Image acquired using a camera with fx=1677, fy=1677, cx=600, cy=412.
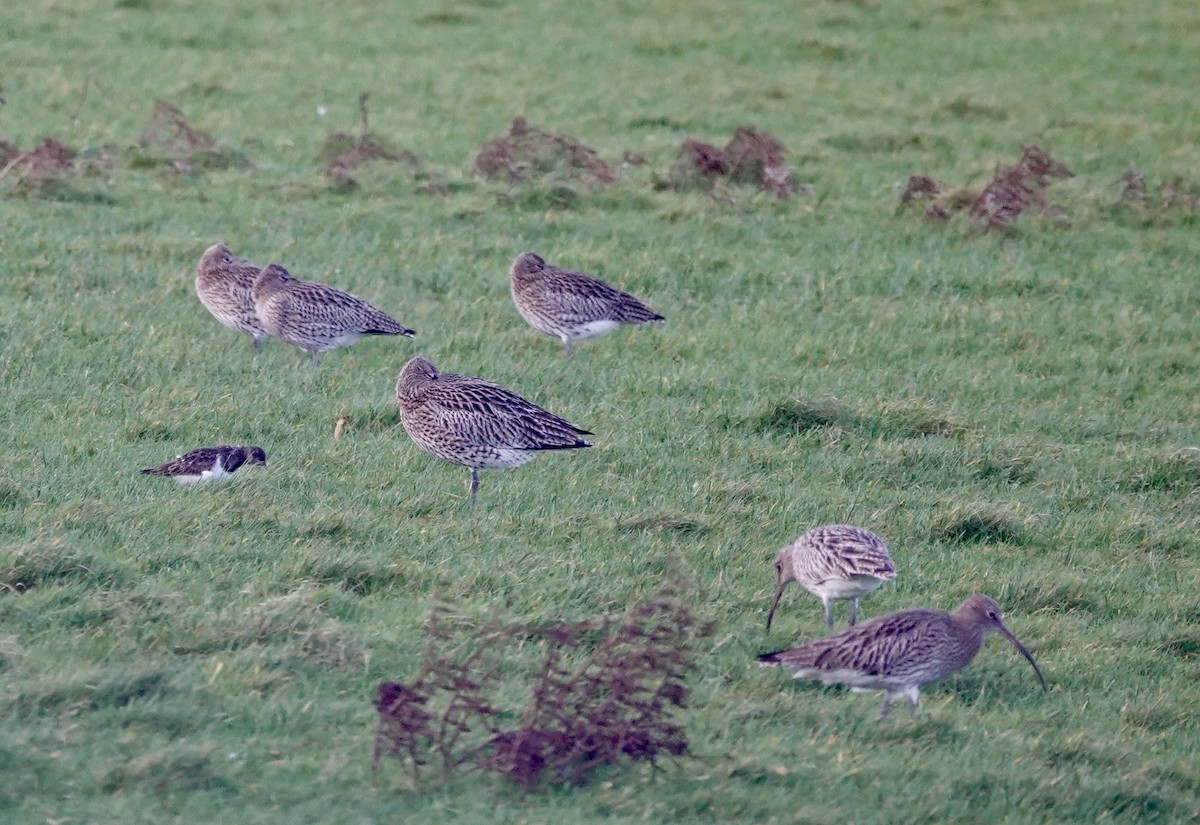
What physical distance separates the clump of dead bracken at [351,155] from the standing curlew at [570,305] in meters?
4.28

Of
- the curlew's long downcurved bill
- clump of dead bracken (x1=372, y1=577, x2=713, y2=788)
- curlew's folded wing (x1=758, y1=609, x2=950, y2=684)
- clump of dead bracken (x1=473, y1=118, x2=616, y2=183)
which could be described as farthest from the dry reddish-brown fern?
clump of dead bracken (x1=372, y1=577, x2=713, y2=788)

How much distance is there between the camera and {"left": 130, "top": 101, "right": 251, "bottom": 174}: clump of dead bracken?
57.3ft

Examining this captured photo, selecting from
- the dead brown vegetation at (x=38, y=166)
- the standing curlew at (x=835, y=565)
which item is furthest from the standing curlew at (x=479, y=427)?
the dead brown vegetation at (x=38, y=166)

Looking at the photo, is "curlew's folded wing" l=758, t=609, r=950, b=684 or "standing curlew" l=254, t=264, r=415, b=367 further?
"standing curlew" l=254, t=264, r=415, b=367

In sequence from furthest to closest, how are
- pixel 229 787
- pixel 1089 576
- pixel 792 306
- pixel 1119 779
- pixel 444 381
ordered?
pixel 792 306 < pixel 444 381 < pixel 1089 576 < pixel 1119 779 < pixel 229 787

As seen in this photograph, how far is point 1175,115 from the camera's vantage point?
22547 millimetres

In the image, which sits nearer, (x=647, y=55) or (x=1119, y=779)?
(x=1119, y=779)

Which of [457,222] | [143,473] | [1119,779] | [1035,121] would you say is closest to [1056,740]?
[1119,779]

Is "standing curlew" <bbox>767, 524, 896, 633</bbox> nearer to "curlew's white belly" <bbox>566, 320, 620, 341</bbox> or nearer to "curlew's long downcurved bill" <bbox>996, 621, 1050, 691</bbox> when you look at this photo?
"curlew's long downcurved bill" <bbox>996, 621, 1050, 691</bbox>

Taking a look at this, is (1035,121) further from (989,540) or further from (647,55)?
(989,540)

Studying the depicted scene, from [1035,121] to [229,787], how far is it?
18128mm

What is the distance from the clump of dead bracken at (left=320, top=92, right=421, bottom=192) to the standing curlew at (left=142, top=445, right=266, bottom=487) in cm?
Answer: 765

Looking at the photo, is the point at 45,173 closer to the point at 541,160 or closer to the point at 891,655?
the point at 541,160

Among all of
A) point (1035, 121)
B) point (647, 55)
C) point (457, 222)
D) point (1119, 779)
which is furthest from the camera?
point (647, 55)
